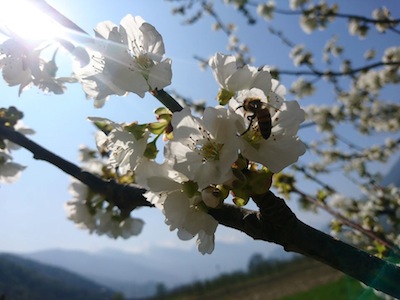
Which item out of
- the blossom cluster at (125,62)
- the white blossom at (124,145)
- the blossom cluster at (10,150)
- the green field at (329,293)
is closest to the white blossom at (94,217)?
the blossom cluster at (10,150)

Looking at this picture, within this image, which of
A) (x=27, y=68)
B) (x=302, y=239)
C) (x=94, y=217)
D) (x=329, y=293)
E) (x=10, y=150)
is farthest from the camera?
(x=329, y=293)

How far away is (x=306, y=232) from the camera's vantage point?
2.11ft

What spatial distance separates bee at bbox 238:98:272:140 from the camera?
2.37 ft

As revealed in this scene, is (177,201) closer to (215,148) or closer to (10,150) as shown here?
(215,148)

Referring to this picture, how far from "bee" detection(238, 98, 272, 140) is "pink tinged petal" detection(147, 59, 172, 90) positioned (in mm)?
167

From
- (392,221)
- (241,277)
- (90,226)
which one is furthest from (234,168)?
(241,277)

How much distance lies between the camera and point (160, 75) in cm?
75

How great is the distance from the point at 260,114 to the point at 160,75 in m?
0.22

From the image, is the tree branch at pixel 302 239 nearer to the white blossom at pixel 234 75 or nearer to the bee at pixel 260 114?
the bee at pixel 260 114

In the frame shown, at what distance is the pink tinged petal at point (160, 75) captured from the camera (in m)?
0.74

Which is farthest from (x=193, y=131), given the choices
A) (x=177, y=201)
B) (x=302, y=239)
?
(x=302, y=239)

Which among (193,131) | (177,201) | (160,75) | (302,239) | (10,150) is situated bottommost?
(302,239)

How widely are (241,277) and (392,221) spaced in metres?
49.9

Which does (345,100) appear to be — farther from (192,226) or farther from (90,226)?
(192,226)
